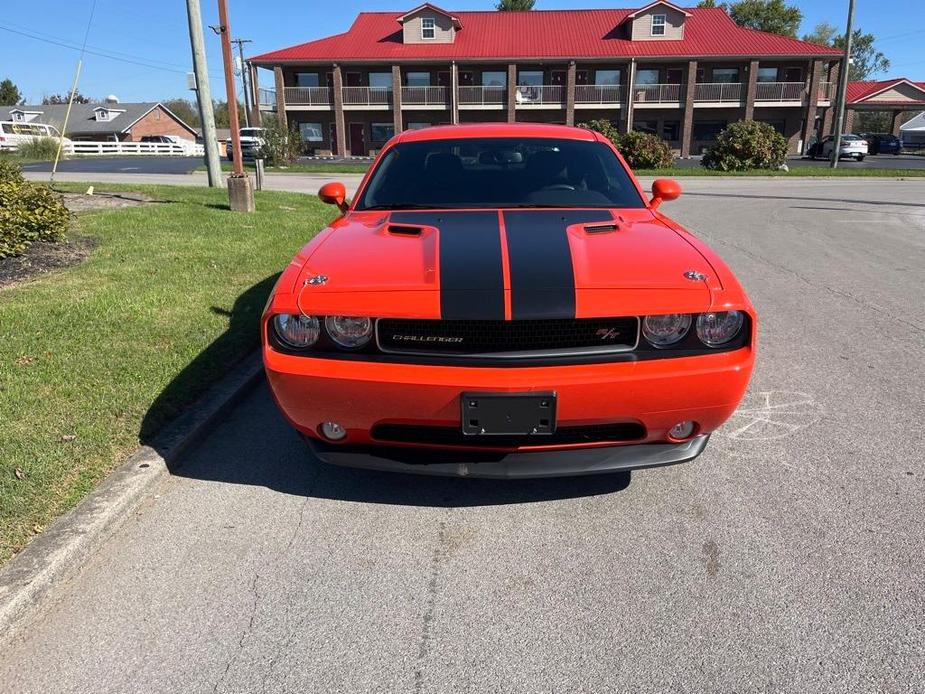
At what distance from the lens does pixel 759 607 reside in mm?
2432

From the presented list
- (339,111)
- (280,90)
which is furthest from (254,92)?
(339,111)

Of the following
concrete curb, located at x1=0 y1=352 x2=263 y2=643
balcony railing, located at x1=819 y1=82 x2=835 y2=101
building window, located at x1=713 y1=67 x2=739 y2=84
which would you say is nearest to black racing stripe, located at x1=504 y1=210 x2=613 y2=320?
concrete curb, located at x1=0 y1=352 x2=263 y2=643

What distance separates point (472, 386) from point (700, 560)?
1129 millimetres

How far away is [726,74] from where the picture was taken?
4097cm

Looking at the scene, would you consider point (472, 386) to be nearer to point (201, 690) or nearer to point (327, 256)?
point (327, 256)

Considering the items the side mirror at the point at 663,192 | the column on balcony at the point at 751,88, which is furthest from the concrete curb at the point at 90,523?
the column on balcony at the point at 751,88

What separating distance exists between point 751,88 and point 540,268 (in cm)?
4243

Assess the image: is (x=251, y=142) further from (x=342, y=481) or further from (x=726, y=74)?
(x=342, y=481)

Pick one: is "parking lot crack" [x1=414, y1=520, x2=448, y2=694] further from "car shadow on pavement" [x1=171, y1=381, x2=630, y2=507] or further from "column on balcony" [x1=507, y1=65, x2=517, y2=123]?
"column on balcony" [x1=507, y1=65, x2=517, y2=123]

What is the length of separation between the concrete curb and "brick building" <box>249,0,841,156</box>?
3884cm

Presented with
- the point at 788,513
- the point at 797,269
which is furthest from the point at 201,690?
the point at 797,269

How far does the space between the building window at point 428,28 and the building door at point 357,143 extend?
21.9ft

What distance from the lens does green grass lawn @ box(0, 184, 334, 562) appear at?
3.14 meters

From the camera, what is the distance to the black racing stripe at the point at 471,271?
2615 millimetres
